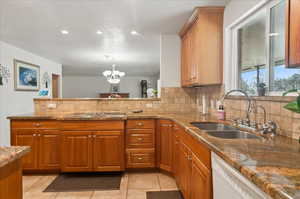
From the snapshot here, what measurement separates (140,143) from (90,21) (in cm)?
197

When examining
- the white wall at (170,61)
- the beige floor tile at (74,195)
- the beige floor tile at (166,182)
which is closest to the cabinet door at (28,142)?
the beige floor tile at (74,195)

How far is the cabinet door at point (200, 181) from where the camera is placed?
1503 millimetres

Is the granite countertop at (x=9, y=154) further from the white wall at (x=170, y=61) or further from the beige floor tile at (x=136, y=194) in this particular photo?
the white wall at (x=170, y=61)

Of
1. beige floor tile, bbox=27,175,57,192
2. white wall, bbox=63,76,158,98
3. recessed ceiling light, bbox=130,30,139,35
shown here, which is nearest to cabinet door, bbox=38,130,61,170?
beige floor tile, bbox=27,175,57,192

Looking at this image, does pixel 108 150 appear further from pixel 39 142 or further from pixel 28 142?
pixel 28 142

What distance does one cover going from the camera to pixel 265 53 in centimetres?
214

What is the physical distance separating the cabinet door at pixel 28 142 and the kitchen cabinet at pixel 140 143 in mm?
1349

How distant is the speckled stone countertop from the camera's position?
75cm

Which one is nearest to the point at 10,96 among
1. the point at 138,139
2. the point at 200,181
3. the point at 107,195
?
the point at 138,139

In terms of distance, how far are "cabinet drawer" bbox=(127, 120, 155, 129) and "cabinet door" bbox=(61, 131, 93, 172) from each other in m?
0.60

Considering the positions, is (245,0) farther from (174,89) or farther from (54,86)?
(54,86)

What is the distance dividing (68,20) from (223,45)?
7.25 feet

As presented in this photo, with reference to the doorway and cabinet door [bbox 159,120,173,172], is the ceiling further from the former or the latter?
the doorway

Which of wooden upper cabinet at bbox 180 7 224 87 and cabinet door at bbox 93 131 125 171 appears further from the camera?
cabinet door at bbox 93 131 125 171
